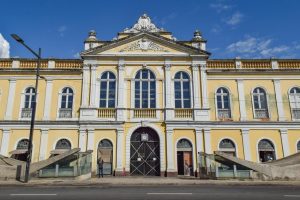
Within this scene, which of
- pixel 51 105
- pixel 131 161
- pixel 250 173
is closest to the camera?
pixel 250 173

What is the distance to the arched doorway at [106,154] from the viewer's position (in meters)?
20.2

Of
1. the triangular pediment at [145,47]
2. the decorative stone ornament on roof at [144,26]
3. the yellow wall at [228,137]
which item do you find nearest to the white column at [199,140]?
the yellow wall at [228,137]

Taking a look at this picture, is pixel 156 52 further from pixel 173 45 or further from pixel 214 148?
pixel 214 148

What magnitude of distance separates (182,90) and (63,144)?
9999mm

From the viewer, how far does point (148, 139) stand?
21016 millimetres

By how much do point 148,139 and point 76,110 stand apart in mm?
5972

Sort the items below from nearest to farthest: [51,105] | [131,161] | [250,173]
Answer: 1. [250,173]
2. [131,161]
3. [51,105]

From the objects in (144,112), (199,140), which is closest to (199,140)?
(199,140)

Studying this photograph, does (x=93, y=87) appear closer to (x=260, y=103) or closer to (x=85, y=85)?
(x=85, y=85)

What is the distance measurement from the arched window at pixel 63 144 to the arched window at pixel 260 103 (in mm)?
14469

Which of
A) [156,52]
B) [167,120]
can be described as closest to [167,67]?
[156,52]

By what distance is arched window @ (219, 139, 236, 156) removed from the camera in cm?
2112

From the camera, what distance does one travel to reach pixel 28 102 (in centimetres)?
2219

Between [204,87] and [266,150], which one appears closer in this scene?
[266,150]
